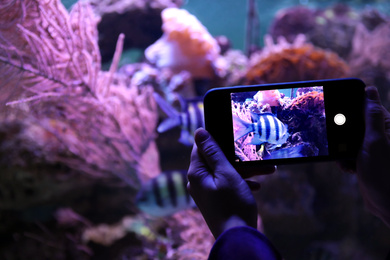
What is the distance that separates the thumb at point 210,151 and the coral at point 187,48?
1923 millimetres

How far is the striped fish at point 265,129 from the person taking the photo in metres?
1.13

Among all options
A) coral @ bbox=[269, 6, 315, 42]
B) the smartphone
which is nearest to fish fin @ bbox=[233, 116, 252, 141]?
the smartphone

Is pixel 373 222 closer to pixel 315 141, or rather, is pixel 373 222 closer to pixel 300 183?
pixel 300 183

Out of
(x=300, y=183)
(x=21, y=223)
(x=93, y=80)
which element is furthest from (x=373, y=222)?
(x=21, y=223)

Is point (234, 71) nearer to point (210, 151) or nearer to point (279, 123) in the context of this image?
point (279, 123)

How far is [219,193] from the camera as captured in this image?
2.93 ft

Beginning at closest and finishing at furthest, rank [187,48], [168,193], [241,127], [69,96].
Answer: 1. [241,127]
2. [69,96]
3. [168,193]
4. [187,48]

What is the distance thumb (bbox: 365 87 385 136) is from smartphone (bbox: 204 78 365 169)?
4 centimetres

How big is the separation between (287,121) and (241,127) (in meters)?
0.23

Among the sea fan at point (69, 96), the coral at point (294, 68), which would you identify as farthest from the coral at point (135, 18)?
the coral at point (294, 68)

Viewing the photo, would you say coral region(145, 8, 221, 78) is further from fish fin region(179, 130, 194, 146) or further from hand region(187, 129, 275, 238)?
hand region(187, 129, 275, 238)

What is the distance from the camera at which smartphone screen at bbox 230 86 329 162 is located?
3.70ft

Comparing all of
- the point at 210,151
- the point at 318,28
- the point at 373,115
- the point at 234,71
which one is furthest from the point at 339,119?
the point at 318,28

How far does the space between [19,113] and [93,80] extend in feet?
1.81
